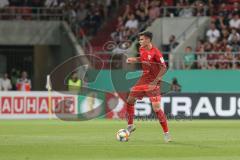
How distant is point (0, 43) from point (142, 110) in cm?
1433

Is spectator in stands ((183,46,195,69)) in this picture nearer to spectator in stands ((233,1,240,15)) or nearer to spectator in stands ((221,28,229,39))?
spectator in stands ((221,28,229,39))

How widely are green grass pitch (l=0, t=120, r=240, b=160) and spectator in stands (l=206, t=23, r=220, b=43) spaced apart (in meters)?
10.6

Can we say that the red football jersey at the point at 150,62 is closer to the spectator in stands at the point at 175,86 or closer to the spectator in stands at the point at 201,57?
the spectator in stands at the point at 175,86

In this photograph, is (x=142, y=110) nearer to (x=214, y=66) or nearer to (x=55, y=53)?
(x=214, y=66)

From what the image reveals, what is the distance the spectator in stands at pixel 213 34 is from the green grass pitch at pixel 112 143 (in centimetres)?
1058

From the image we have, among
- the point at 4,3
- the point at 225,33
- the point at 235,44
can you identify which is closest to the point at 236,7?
the point at 225,33

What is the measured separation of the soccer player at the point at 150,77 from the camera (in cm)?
1995

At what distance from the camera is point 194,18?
38.9 metres

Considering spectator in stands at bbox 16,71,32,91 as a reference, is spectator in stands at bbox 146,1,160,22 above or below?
above

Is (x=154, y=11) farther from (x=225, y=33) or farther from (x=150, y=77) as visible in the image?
(x=150, y=77)

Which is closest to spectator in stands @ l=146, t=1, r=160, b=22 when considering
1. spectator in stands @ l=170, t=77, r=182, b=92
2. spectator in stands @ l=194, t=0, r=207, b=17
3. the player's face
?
spectator in stands @ l=194, t=0, r=207, b=17

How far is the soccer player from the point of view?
20.0 metres

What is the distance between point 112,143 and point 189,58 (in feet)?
55.9

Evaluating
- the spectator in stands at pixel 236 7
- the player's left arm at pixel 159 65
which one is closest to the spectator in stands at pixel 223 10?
the spectator in stands at pixel 236 7
